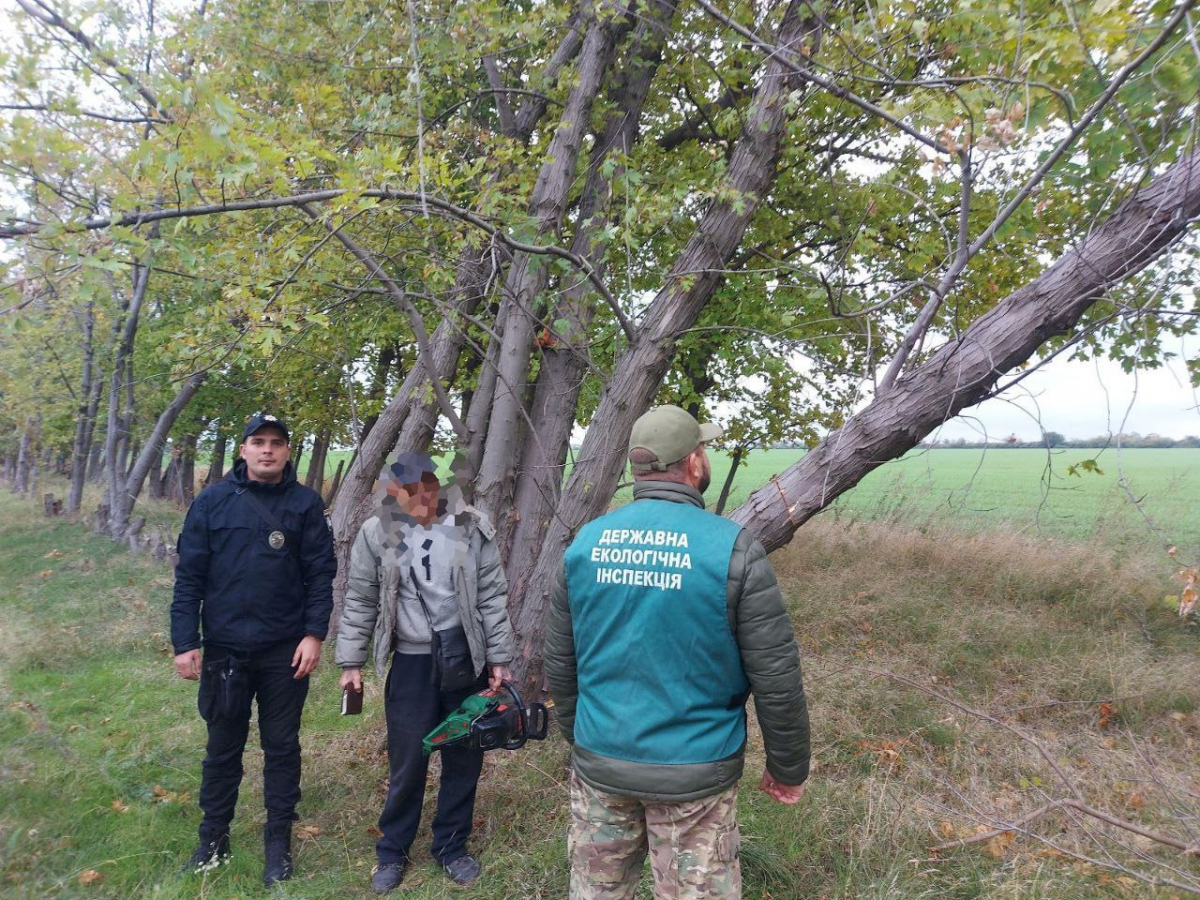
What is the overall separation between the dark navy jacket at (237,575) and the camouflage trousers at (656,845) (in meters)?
1.79

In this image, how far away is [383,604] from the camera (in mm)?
3469

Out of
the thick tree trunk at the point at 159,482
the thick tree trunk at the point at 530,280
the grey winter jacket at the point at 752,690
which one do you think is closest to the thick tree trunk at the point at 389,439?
the thick tree trunk at the point at 530,280

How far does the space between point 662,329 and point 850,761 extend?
269 centimetres

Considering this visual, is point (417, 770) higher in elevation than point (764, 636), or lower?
lower

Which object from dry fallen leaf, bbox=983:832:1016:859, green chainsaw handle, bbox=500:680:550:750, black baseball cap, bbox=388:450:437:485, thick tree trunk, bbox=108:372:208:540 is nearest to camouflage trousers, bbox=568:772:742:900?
green chainsaw handle, bbox=500:680:550:750

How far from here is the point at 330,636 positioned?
747cm

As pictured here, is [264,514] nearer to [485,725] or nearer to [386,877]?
[485,725]

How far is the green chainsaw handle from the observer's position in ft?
11.7

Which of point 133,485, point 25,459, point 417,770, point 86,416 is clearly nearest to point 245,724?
point 417,770

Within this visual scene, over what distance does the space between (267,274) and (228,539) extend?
53.4 inches

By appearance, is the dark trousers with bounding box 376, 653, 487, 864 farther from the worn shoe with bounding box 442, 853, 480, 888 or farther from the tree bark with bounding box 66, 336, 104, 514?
the tree bark with bounding box 66, 336, 104, 514

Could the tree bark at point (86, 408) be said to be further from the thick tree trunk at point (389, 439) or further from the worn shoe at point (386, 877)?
the worn shoe at point (386, 877)

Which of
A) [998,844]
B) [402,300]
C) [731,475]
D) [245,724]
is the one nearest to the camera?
[998,844]

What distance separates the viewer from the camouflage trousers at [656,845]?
2.29 m
